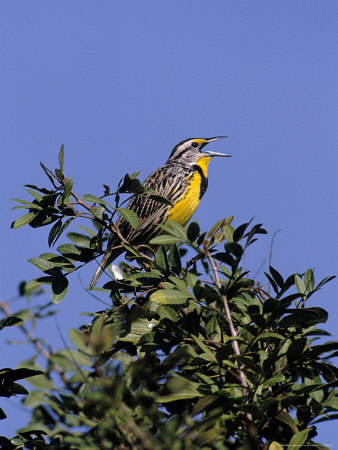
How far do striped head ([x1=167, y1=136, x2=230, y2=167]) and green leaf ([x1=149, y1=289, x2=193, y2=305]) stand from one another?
11.7 ft

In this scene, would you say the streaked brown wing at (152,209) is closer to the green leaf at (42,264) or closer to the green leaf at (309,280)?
the green leaf at (42,264)

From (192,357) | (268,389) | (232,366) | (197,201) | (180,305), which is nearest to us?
(232,366)

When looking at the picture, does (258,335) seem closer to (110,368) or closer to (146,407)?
(146,407)

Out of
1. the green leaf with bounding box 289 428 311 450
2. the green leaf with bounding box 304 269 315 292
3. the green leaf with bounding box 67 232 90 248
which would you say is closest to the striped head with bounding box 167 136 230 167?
the green leaf with bounding box 67 232 90 248

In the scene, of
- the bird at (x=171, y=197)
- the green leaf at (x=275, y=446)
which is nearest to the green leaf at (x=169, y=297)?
the green leaf at (x=275, y=446)

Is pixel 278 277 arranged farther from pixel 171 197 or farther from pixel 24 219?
pixel 171 197

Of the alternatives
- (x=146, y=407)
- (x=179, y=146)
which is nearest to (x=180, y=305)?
(x=146, y=407)

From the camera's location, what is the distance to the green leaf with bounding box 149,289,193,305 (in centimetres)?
193

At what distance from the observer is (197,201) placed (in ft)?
16.4

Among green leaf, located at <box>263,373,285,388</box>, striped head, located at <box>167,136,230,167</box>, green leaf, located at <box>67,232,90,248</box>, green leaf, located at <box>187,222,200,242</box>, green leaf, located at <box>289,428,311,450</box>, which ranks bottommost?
green leaf, located at <box>289,428,311,450</box>

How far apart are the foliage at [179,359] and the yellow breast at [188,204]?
2.12 m

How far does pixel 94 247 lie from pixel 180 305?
64 centimetres

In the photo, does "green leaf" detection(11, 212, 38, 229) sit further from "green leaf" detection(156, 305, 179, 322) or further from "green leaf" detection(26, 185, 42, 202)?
"green leaf" detection(156, 305, 179, 322)

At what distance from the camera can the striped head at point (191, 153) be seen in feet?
18.3
